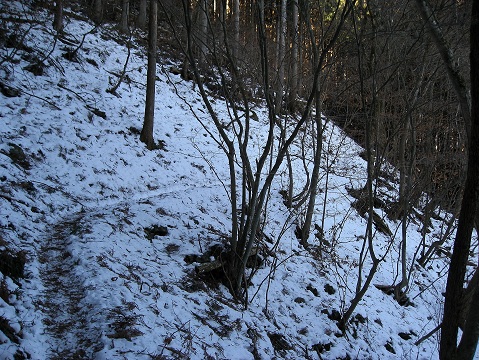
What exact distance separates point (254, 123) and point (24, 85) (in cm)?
941

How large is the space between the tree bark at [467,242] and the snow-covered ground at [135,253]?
2.19 meters

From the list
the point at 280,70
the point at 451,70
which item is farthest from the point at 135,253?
the point at 280,70

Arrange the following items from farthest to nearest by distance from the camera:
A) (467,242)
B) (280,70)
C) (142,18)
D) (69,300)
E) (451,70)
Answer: (142,18) → (280,70) → (69,300) → (451,70) → (467,242)

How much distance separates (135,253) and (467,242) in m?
4.27

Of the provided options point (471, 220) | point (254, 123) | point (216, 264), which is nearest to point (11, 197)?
point (216, 264)

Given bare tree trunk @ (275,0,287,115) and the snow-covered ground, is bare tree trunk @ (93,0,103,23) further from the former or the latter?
bare tree trunk @ (275,0,287,115)

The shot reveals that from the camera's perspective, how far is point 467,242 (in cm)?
254

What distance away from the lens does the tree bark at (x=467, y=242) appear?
2.39 m

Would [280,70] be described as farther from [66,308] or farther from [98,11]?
[98,11]

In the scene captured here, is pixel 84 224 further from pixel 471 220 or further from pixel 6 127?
pixel 471 220

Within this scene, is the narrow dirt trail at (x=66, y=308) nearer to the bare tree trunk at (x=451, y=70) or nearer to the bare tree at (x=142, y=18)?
the bare tree trunk at (x=451, y=70)

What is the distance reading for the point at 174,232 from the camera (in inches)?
249

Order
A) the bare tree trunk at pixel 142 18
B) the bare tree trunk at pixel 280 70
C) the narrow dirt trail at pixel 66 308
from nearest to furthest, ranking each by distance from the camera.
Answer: the narrow dirt trail at pixel 66 308 → the bare tree trunk at pixel 280 70 → the bare tree trunk at pixel 142 18

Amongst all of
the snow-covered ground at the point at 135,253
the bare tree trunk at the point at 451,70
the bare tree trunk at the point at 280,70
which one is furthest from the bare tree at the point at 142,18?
the bare tree trunk at the point at 451,70
